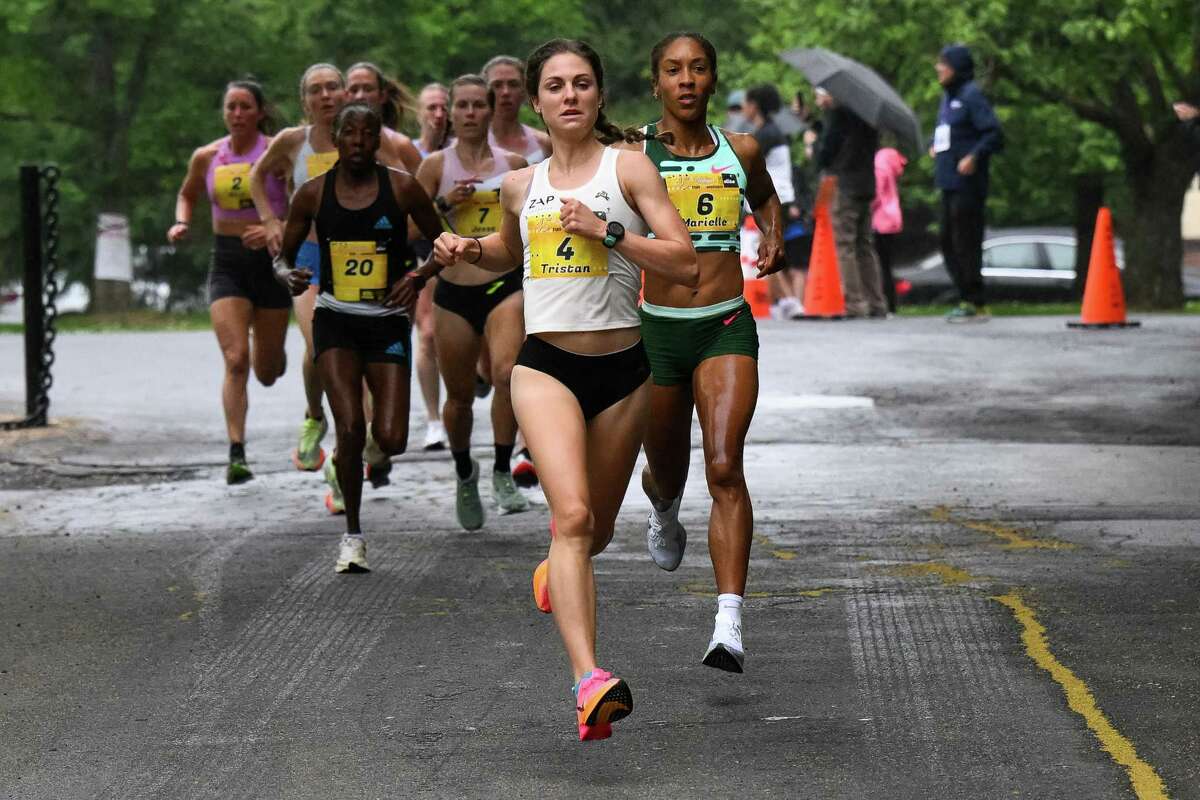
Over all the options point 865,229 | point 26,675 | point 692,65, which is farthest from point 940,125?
point 26,675

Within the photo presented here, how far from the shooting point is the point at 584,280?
6500mm

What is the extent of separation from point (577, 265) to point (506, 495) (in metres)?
4.31

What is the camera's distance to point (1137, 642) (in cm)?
716

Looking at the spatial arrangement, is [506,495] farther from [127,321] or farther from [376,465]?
[127,321]

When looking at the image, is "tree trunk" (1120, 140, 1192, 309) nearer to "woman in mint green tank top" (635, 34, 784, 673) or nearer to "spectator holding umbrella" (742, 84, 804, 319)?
"spectator holding umbrella" (742, 84, 804, 319)

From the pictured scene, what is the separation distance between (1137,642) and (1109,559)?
174 cm

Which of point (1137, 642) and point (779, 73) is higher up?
point (779, 73)

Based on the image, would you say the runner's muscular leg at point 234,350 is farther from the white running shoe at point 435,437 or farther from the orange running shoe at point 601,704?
the orange running shoe at point 601,704

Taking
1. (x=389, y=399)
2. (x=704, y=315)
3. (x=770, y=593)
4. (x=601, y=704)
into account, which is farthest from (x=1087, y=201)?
(x=601, y=704)

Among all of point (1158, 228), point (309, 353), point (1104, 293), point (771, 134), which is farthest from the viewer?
point (1158, 228)

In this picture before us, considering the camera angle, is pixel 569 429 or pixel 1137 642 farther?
pixel 1137 642

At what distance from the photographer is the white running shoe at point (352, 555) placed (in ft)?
29.1

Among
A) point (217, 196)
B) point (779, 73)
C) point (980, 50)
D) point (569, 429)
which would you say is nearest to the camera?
point (569, 429)

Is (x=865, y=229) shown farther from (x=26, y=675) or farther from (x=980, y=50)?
(x=26, y=675)
